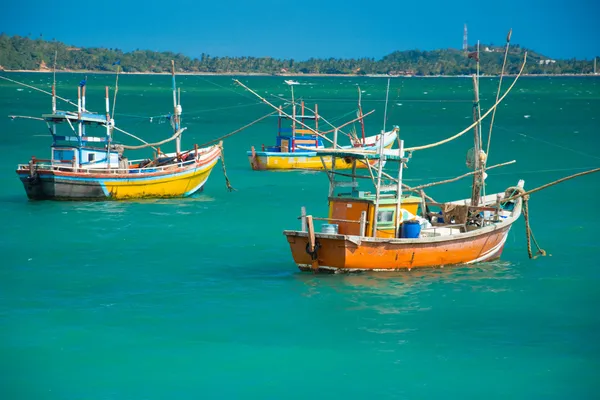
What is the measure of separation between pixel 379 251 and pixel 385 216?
3.04 feet

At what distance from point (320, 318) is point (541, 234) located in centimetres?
1211

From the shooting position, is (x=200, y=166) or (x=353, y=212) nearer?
(x=353, y=212)

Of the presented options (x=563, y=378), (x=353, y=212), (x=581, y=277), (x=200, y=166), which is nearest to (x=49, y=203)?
(x=200, y=166)

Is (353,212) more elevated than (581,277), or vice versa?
(353,212)

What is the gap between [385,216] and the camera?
2241cm

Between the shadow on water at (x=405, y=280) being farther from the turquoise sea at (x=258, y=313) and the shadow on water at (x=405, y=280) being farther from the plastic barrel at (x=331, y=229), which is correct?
the plastic barrel at (x=331, y=229)

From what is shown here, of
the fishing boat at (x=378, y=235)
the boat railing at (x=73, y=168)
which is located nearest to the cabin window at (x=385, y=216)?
the fishing boat at (x=378, y=235)

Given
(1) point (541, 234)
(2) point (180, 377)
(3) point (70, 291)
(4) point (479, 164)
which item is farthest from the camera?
(1) point (541, 234)

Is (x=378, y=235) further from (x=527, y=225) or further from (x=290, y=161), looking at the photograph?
(x=290, y=161)

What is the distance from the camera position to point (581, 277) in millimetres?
23766

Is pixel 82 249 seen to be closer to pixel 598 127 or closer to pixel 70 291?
pixel 70 291

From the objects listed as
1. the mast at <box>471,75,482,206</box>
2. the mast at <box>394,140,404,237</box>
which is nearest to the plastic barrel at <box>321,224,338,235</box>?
the mast at <box>394,140,404,237</box>

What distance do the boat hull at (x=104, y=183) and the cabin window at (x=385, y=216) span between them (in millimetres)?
14562

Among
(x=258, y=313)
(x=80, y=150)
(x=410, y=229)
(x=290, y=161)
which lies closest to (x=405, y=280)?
(x=410, y=229)
